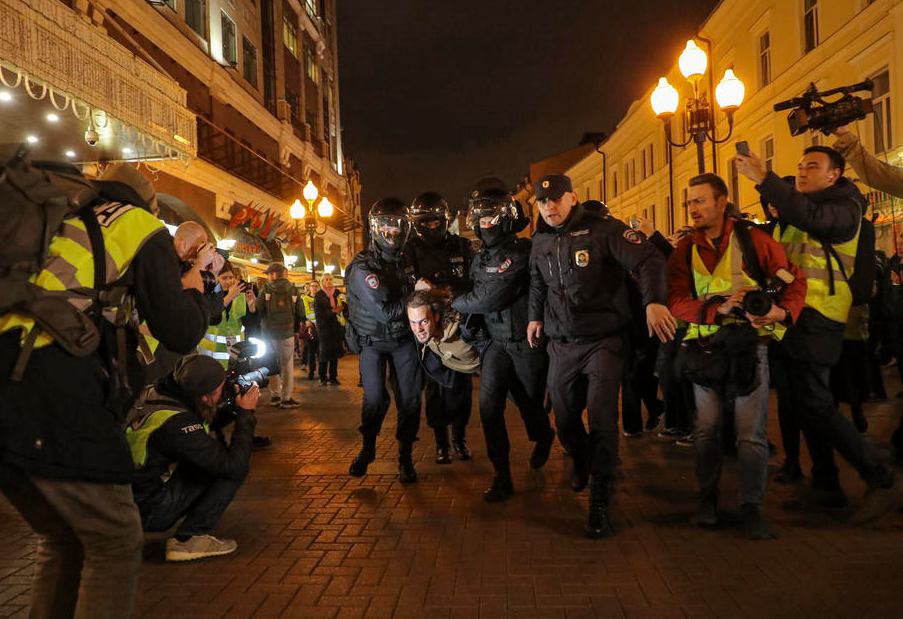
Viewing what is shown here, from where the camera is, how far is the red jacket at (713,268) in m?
3.85

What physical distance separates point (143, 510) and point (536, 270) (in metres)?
2.85

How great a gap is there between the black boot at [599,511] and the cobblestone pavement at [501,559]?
83 mm

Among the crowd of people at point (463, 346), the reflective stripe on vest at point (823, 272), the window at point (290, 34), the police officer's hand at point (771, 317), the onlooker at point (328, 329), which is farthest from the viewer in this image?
the window at point (290, 34)

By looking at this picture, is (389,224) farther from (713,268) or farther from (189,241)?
(713,268)

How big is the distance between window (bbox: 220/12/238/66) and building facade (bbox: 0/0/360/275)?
0.05 m

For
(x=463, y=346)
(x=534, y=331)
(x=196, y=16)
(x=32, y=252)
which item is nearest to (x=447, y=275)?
(x=463, y=346)

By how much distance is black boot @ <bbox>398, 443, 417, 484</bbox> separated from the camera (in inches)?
213

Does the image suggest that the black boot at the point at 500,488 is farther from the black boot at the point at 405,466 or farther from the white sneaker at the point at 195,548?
the white sneaker at the point at 195,548

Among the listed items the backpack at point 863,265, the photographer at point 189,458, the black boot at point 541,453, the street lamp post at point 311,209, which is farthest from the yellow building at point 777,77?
the photographer at point 189,458

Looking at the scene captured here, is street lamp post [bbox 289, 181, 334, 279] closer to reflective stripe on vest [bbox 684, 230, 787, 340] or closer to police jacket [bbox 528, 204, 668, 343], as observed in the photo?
police jacket [bbox 528, 204, 668, 343]

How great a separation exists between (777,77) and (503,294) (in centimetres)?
2150

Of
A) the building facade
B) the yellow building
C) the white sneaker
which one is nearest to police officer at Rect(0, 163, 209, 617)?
the building facade

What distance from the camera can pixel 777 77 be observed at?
22109mm

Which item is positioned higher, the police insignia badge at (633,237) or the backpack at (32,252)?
the police insignia badge at (633,237)
